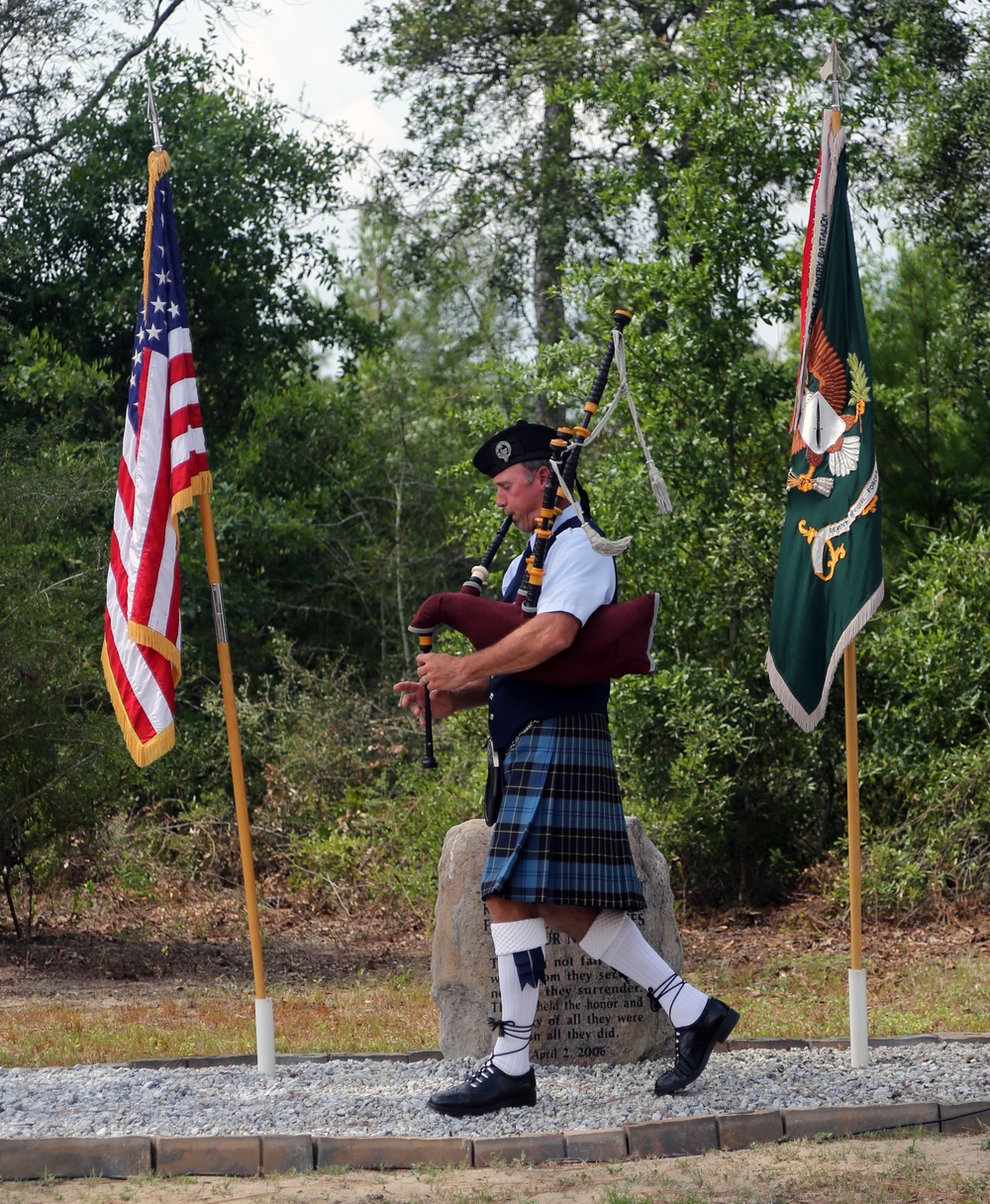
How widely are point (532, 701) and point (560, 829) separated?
1.36 ft

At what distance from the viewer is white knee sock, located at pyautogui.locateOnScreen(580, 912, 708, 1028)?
4.69m

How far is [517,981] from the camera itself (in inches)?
183

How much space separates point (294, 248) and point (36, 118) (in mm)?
2647

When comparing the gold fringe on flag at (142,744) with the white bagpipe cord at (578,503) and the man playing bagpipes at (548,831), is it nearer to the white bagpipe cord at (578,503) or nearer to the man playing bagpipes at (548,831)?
the man playing bagpipes at (548,831)

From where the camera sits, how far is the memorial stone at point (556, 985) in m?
5.27

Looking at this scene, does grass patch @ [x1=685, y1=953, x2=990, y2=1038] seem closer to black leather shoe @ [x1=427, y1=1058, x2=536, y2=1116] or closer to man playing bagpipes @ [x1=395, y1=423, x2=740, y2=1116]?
man playing bagpipes @ [x1=395, y1=423, x2=740, y2=1116]

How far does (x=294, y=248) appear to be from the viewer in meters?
14.5

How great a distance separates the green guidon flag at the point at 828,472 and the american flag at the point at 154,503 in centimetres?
213

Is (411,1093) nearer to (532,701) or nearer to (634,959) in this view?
(634,959)

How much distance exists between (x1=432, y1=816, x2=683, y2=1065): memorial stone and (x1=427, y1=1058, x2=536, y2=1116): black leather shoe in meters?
0.61

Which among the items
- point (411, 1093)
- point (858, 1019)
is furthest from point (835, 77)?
point (411, 1093)

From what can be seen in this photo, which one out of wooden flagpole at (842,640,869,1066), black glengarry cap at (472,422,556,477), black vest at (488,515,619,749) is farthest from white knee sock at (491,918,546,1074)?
black glengarry cap at (472,422,556,477)

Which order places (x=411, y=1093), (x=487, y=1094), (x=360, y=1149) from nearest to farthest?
(x=360, y=1149) < (x=487, y=1094) < (x=411, y=1093)

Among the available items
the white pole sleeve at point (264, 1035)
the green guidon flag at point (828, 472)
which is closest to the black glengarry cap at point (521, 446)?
the green guidon flag at point (828, 472)
